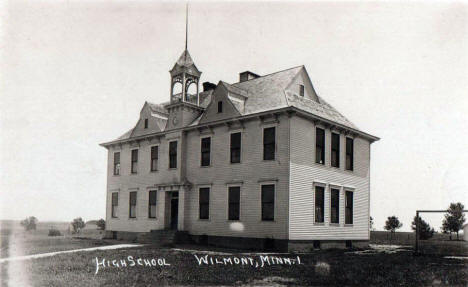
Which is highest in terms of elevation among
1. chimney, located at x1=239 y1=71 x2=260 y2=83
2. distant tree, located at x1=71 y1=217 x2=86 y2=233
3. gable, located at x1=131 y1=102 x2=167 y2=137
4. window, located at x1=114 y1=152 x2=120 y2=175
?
chimney, located at x1=239 y1=71 x2=260 y2=83

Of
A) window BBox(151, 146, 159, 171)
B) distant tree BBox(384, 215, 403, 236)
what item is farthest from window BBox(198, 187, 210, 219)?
distant tree BBox(384, 215, 403, 236)

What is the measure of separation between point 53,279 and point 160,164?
15.9 meters

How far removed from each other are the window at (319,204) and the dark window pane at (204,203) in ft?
20.3

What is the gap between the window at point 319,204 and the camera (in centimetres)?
2389

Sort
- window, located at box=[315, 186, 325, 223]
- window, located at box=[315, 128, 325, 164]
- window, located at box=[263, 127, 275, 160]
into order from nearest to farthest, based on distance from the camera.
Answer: window, located at box=[263, 127, 275, 160], window, located at box=[315, 186, 325, 223], window, located at box=[315, 128, 325, 164]

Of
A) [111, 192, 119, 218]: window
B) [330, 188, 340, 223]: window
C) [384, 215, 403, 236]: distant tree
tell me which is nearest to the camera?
[330, 188, 340, 223]: window

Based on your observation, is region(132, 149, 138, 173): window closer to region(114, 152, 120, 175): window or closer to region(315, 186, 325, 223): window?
region(114, 152, 120, 175): window

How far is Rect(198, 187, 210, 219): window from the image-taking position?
26031mm

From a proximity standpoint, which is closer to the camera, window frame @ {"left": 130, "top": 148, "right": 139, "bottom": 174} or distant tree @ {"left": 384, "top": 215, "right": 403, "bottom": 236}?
window frame @ {"left": 130, "top": 148, "right": 139, "bottom": 174}

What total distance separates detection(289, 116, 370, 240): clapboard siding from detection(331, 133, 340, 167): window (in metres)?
0.31

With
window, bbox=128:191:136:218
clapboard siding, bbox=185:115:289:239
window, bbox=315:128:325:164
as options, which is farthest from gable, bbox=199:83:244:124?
window, bbox=128:191:136:218

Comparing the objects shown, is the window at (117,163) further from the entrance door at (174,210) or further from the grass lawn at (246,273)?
the grass lawn at (246,273)

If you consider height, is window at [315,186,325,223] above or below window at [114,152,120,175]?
below

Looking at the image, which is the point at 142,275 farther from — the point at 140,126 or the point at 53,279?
the point at 140,126
